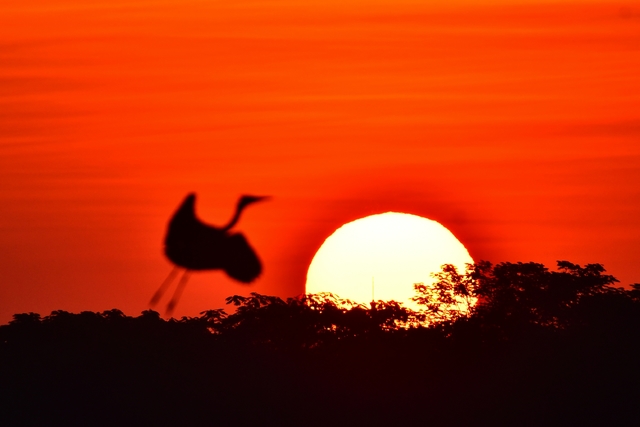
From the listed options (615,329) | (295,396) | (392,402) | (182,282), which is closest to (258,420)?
(295,396)

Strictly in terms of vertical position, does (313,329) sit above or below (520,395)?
above

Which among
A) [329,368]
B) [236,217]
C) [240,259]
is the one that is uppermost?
[329,368]

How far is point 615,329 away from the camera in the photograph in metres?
39.7

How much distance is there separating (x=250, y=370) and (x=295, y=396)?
1.74m

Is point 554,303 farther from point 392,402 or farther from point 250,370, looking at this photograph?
point 250,370

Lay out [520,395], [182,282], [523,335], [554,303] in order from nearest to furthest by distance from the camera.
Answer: [182,282] → [520,395] → [523,335] → [554,303]

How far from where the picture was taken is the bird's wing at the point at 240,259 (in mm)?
9672

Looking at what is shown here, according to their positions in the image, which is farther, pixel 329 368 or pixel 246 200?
pixel 329 368

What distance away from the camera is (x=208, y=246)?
32.0 feet

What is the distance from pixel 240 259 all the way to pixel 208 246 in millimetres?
276

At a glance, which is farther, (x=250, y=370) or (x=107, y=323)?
(x=107, y=323)

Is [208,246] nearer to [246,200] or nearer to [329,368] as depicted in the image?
[246,200]

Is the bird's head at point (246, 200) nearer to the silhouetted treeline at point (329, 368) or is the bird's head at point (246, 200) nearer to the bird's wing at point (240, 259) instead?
the bird's wing at point (240, 259)

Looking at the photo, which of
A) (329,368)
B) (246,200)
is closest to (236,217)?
(246,200)
